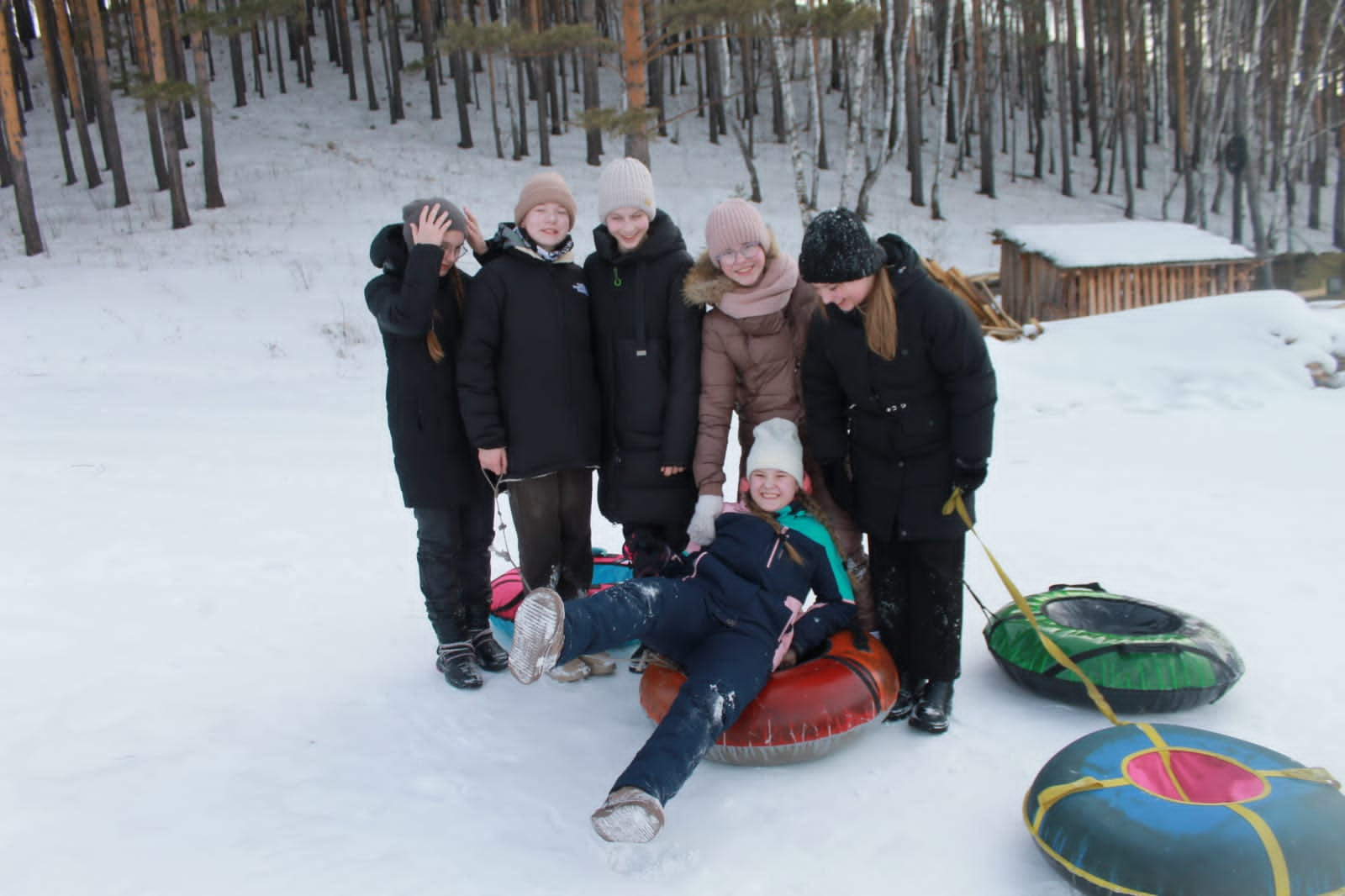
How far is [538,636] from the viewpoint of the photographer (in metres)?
2.38

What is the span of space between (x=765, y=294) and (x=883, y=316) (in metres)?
0.47

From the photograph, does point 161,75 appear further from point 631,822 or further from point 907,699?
point 631,822

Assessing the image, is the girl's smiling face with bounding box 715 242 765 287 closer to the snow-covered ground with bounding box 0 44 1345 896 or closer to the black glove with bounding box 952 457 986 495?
the black glove with bounding box 952 457 986 495

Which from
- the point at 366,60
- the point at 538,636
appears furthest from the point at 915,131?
the point at 538,636

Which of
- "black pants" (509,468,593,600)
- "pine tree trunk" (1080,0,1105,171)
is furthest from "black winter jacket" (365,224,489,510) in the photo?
"pine tree trunk" (1080,0,1105,171)

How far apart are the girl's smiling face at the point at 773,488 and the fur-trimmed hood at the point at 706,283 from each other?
24.1 inches

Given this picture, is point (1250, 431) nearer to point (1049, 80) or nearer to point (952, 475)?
point (952, 475)

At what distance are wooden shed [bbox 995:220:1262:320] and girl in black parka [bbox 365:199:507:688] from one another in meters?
10.8

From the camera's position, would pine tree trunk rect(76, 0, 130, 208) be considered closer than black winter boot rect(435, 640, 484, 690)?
Result: No

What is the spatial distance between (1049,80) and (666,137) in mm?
16262

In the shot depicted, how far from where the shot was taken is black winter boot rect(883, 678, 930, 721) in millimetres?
2949

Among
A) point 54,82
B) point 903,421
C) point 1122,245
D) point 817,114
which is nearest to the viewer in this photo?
point 903,421

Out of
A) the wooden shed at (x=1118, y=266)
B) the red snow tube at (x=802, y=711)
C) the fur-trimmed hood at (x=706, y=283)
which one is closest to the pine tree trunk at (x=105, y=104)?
the wooden shed at (x=1118, y=266)

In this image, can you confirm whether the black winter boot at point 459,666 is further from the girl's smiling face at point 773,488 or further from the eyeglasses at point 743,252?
the eyeglasses at point 743,252
